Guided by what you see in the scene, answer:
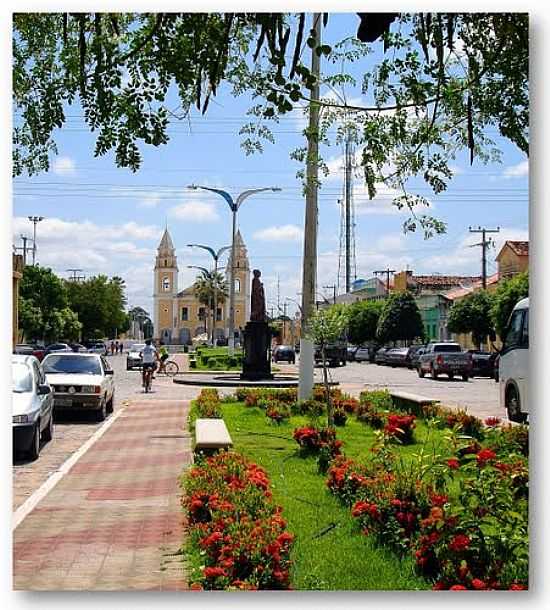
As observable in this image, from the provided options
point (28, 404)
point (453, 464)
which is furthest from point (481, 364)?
point (453, 464)

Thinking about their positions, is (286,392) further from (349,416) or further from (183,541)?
(183,541)

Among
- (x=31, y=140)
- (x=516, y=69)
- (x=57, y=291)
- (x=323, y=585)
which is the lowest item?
(x=323, y=585)

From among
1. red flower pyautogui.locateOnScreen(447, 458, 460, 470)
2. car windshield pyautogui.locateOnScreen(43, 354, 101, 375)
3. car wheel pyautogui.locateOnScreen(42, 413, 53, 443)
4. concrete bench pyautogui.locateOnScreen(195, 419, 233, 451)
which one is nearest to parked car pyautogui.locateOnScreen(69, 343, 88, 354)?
car windshield pyautogui.locateOnScreen(43, 354, 101, 375)

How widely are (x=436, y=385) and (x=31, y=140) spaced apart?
69.6 feet

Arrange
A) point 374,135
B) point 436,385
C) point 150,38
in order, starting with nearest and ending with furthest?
point 150,38, point 374,135, point 436,385

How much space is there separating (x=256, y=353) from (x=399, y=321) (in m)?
22.1

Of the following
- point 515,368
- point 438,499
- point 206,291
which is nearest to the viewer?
point 438,499

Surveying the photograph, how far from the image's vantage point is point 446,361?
2955cm

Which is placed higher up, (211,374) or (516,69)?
(516,69)

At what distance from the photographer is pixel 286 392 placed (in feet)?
56.5

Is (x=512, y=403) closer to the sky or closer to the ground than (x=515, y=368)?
closer to the ground

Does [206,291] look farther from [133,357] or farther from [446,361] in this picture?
[133,357]

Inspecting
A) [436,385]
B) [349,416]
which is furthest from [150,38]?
[436,385]

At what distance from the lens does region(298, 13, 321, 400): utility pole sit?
6.97m
